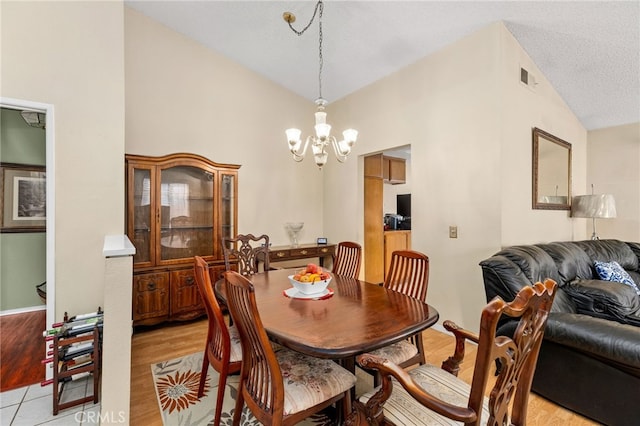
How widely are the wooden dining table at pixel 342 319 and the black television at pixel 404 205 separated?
4189 millimetres

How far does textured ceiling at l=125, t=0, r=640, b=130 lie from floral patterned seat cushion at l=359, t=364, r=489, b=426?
2920mm

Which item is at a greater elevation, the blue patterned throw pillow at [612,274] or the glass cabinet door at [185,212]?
the glass cabinet door at [185,212]

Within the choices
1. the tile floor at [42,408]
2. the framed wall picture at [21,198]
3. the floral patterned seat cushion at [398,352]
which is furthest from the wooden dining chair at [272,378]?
the framed wall picture at [21,198]

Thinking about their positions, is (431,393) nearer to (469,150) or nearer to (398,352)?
(398,352)

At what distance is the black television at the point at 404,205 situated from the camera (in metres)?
6.16

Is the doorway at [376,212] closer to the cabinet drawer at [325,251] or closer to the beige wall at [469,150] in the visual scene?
the cabinet drawer at [325,251]

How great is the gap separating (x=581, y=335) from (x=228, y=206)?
3.61 meters

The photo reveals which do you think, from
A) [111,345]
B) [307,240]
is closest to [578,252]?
[307,240]

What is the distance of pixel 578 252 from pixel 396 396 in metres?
2.77

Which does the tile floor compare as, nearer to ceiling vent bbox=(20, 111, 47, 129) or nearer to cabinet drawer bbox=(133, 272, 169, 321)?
cabinet drawer bbox=(133, 272, 169, 321)

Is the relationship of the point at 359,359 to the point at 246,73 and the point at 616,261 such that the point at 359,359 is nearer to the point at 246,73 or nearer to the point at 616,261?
the point at 616,261

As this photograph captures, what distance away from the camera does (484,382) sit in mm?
949

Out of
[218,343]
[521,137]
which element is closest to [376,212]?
[521,137]

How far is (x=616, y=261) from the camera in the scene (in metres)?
3.20
